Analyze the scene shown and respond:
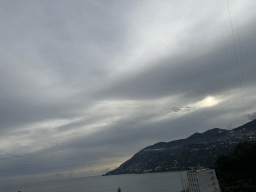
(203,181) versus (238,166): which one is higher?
Result: (238,166)

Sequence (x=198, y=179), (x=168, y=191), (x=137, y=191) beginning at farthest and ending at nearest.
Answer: (x=137, y=191), (x=168, y=191), (x=198, y=179)

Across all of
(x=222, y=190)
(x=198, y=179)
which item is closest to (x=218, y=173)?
(x=222, y=190)

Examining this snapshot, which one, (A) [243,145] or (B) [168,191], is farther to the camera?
(B) [168,191]

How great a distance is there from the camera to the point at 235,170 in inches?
4783

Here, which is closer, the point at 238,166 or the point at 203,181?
the point at 203,181

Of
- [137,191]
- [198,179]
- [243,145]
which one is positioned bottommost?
[137,191]

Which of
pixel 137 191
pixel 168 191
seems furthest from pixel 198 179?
pixel 137 191

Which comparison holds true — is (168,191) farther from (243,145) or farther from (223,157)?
(243,145)

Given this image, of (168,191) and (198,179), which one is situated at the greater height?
(198,179)

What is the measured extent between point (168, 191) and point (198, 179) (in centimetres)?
9429

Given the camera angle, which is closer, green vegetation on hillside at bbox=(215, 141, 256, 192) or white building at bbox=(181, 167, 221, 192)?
white building at bbox=(181, 167, 221, 192)

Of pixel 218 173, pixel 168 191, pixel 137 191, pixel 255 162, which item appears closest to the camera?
pixel 255 162

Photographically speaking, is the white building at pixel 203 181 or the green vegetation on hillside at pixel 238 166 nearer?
the white building at pixel 203 181

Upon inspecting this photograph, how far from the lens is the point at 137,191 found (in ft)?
642
